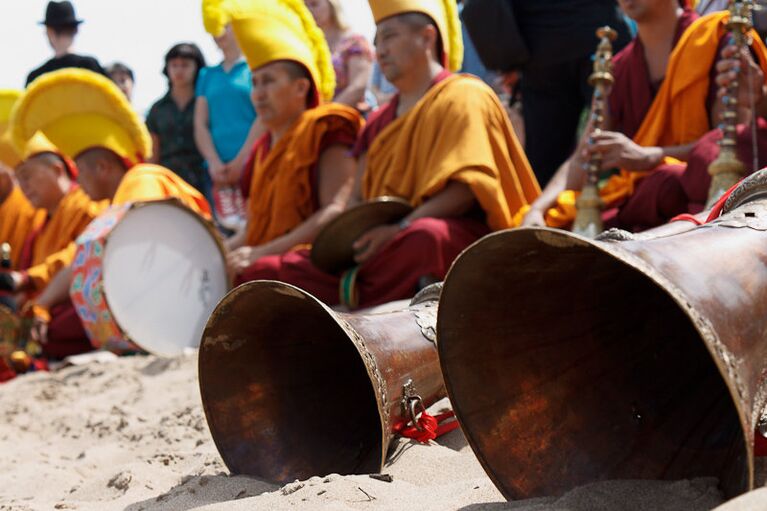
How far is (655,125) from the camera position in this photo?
15.9ft

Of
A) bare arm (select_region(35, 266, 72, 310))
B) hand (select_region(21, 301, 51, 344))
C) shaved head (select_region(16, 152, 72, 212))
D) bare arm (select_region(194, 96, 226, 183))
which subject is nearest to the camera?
hand (select_region(21, 301, 51, 344))

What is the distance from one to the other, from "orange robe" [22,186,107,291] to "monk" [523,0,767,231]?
11.8 feet

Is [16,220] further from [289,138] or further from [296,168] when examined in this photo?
[296,168]

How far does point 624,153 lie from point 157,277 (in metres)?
2.41

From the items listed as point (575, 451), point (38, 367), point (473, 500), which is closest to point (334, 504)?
point (473, 500)

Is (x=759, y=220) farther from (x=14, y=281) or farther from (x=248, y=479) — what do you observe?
(x=14, y=281)

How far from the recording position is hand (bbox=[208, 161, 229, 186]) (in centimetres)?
735

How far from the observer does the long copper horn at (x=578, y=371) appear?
2.24 metres

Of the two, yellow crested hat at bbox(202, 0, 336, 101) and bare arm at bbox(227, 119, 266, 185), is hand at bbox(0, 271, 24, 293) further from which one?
yellow crested hat at bbox(202, 0, 336, 101)

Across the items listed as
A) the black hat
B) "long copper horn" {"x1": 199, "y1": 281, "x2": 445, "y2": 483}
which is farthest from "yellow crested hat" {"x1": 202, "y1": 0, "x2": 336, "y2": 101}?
"long copper horn" {"x1": 199, "y1": 281, "x2": 445, "y2": 483}

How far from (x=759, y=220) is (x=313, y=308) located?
1183mm

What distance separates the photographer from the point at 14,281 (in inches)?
285

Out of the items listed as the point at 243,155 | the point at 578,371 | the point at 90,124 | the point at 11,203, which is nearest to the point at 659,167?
the point at 578,371

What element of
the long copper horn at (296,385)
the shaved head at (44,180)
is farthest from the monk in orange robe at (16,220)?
the long copper horn at (296,385)
